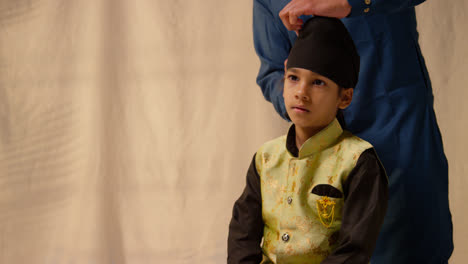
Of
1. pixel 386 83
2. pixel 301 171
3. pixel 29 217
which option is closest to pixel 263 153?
pixel 301 171

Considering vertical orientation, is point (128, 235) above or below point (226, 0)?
below

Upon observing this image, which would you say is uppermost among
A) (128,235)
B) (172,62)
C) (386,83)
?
(172,62)

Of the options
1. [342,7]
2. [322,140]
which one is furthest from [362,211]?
[342,7]

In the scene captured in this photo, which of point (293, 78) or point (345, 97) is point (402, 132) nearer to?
point (345, 97)

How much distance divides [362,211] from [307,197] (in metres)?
0.13

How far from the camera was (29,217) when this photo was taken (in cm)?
264

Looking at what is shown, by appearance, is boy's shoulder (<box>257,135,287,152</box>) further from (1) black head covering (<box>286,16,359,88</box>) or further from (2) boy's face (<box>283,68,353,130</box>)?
(1) black head covering (<box>286,16,359,88</box>)

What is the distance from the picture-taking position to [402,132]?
1.33m

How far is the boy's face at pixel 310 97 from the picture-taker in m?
1.20

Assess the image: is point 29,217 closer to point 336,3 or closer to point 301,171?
point 301,171

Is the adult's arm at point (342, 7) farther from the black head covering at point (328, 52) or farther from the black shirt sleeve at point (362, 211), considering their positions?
the black shirt sleeve at point (362, 211)

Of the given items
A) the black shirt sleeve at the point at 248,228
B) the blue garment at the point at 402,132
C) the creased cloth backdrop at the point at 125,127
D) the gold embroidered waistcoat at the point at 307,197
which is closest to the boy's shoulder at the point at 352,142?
the gold embroidered waistcoat at the point at 307,197

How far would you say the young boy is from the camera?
3.83 feet

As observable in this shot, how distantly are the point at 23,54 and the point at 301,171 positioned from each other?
6.24 ft
